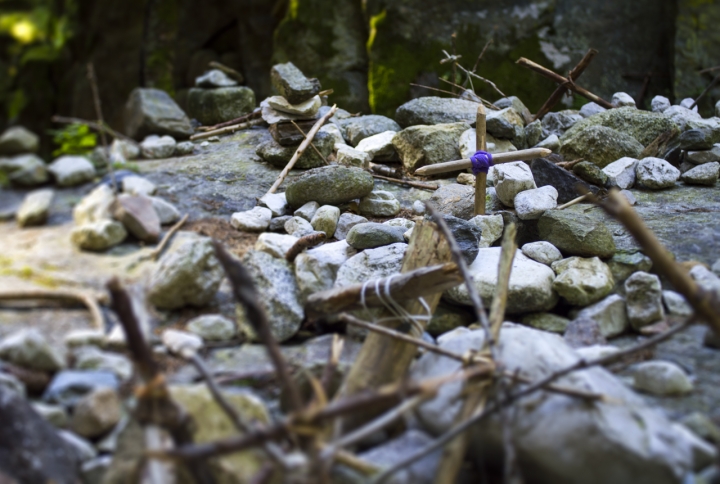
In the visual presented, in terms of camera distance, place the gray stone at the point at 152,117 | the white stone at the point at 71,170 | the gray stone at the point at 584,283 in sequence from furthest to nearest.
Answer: the gray stone at the point at 152,117 < the gray stone at the point at 584,283 < the white stone at the point at 71,170

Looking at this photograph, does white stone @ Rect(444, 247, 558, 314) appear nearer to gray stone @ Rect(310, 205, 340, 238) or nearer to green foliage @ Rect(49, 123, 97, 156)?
gray stone @ Rect(310, 205, 340, 238)

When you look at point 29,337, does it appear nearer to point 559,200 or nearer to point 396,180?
point 396,180

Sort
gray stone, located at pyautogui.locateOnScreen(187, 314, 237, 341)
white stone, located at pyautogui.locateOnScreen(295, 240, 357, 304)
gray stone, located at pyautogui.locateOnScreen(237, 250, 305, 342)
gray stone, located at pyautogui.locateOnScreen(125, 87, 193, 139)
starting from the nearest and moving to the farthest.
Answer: gray stone, located at pyautogui.locateOnScreen(187, 314, 237, 341), gray stone, located at pyautogui.locateOnScreen(237, 250, 305, 342), white stone, located at pyautogui.locateOnScreen(295, 240, 357, 304), gray stone, located at pyautogui.locateOnScreen(125, 87, 193, 139)

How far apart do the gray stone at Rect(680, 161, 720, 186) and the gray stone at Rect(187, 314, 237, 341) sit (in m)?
3.87

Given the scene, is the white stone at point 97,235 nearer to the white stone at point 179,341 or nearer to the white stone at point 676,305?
the white stone at point 179,341

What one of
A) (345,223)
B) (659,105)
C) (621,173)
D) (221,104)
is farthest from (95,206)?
(659,105)

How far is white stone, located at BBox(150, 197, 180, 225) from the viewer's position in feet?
10.0

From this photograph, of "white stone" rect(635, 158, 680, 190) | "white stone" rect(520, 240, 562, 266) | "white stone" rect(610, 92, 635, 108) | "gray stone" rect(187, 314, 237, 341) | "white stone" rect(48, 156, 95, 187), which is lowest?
"gray stone" rect(187, 314, 237, 341)

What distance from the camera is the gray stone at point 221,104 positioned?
602 cm

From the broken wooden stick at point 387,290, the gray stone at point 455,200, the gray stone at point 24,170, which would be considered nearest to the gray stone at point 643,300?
the broken wooden stick at point 387,290

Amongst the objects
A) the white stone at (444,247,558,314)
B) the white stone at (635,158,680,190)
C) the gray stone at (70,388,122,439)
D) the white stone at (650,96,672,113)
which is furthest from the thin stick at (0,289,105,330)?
the white stone at (650,96,672,113)

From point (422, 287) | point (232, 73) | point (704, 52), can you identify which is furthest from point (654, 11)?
point (422, 287)

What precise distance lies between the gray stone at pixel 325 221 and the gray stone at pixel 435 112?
2.26 meters

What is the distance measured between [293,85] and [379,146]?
2.96ft
